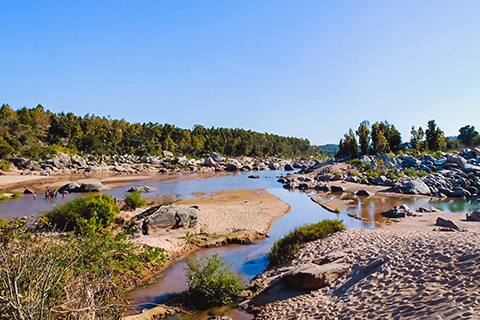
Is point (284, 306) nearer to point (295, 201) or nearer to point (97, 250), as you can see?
point (97, 250)

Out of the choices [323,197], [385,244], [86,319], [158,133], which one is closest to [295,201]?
[323,197]

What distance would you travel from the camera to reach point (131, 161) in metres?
79.1

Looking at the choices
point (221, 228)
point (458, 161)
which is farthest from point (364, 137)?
point (221, 228)

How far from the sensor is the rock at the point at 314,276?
33.1 feet

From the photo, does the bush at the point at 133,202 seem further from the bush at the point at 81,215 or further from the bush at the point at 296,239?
the bush at the point at 296,239

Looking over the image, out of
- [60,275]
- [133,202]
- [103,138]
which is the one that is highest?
[103,138]

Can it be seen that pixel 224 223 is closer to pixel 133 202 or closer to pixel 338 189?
pixel 133 202

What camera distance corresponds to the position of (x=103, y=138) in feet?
307

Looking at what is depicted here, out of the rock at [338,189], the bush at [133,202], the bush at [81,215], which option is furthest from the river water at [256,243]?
the bush at [133,202]

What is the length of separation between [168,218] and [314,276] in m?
10.9

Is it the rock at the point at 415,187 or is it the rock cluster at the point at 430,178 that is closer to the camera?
the rock cluster at the point at 430,178

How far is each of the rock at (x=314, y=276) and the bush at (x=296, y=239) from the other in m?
2.69

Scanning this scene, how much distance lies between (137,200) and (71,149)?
6295 cm

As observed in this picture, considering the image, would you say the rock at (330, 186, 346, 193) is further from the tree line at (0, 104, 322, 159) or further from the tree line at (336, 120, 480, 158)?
the tree line at (0, 104, 322, 159)
